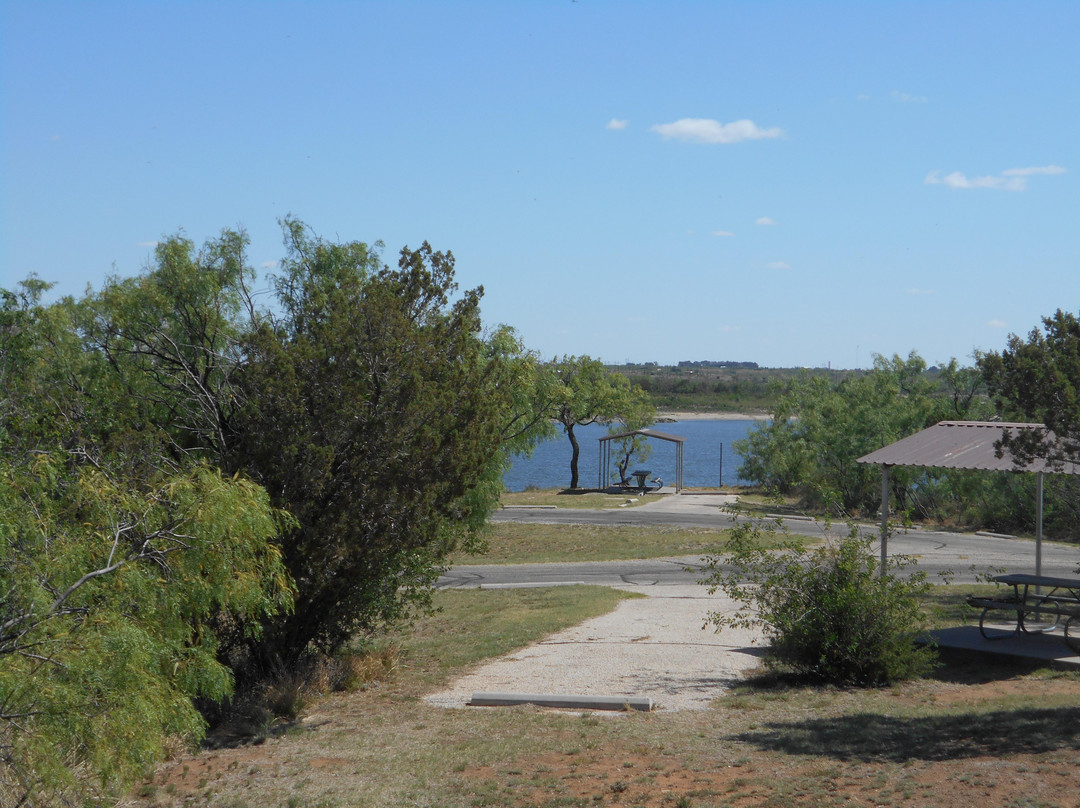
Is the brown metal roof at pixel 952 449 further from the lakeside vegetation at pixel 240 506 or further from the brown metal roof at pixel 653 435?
the brown metal roof at pixel 653 435

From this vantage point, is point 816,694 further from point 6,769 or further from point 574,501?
point 574,501

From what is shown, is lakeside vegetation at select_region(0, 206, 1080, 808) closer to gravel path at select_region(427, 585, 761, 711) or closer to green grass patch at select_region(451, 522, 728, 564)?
gravel path at select_region(427, 585, 761, 711)

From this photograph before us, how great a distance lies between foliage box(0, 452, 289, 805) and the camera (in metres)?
5.31

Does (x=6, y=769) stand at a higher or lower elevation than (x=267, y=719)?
higher

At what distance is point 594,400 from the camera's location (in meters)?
50.7

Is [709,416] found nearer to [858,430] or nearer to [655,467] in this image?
[655,467]

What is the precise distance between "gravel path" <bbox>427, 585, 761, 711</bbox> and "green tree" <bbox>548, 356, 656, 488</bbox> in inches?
1323

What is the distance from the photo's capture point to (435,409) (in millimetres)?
10617

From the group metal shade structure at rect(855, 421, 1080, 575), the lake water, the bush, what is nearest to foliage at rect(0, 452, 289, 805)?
the bush

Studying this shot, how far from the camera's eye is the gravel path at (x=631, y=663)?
10820 mm

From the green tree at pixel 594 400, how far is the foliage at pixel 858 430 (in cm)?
827

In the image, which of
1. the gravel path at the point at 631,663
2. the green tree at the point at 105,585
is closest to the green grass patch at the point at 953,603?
the gravel path at the point at 631,663

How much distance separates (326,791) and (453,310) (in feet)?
20.5

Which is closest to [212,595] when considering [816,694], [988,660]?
[816,694]
